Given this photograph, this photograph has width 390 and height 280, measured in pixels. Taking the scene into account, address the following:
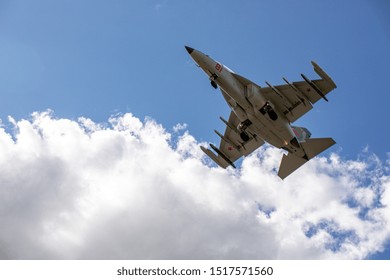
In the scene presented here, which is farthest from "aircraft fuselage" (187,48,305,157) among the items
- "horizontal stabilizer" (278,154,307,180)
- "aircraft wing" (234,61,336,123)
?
"horizontal stabilizer" (278,154,307,180)

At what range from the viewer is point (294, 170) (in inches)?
1933

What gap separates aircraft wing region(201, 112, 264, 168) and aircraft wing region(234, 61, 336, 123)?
7914 millimetres

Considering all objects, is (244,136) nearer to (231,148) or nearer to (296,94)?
(231,148)

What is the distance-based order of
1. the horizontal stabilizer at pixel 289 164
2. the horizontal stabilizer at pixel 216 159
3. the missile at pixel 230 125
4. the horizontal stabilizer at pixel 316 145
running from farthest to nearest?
the horizontal stabilizer at pixel 216 159, the horizontal stabilizer at pixel 289 164, the missile at pixel 230 125, the horizontal stabilizer at pixel 316 145

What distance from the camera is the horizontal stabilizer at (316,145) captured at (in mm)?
46812

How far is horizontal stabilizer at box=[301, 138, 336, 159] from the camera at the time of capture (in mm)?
46812

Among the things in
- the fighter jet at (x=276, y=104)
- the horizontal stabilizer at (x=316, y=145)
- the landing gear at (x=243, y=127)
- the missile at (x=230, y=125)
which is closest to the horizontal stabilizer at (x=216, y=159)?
the missile at (x=230, y=125)

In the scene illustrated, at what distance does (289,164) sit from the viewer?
49156 mm

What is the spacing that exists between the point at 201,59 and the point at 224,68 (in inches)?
104

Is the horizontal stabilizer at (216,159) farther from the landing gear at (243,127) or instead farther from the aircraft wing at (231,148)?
the landing gear at (243,127)

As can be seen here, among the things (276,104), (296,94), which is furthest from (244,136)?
(296,94)

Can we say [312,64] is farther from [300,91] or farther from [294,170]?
[294,170]

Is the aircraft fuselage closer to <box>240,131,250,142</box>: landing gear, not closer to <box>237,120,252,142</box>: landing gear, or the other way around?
<box>237,120,252,142</box>: landing gear

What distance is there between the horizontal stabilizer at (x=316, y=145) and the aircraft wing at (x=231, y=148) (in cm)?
674
